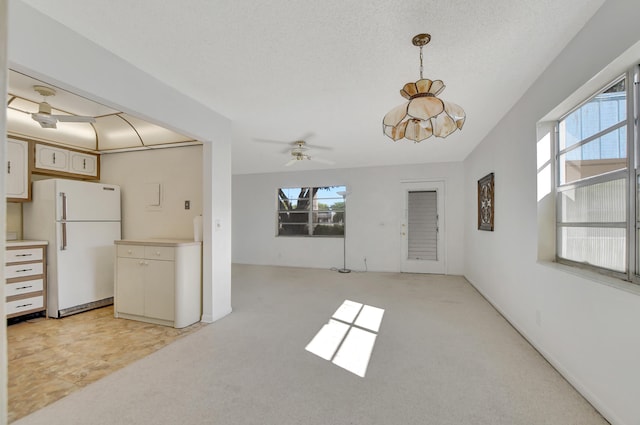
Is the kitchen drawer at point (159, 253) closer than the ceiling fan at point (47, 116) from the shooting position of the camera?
No

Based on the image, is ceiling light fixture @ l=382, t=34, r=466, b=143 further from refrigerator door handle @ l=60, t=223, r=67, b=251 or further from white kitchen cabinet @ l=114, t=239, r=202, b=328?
refrigerator door handle @ l=60, t=223, r=67, b=251

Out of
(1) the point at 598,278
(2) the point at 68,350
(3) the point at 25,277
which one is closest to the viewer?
(1) the point at 598,278

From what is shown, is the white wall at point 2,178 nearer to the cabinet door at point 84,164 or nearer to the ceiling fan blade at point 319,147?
the cabinet door at point 84,164

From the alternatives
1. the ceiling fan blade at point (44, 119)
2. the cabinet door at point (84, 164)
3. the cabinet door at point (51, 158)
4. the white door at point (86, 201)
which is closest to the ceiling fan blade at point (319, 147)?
the white door at point (86, 201)

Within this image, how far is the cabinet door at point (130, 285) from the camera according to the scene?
324cm

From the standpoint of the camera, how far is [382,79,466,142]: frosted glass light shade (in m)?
1.87

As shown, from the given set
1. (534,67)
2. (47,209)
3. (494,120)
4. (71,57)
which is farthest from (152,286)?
(494,120)

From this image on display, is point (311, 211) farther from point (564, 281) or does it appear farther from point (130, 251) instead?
point (564, 281)

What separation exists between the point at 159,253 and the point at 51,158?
2219 mm

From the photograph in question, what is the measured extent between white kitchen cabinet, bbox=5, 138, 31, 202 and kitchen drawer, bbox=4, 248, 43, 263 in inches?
26.6

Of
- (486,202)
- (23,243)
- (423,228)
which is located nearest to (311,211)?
(423,228)

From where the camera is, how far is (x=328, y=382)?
6.66 feet

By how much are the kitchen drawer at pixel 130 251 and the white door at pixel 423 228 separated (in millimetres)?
5004

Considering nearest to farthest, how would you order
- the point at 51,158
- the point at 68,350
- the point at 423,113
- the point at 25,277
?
1. the point at 423,113
2. the point at 68,350
3. the point at 25,277
4. the point at 51,158
